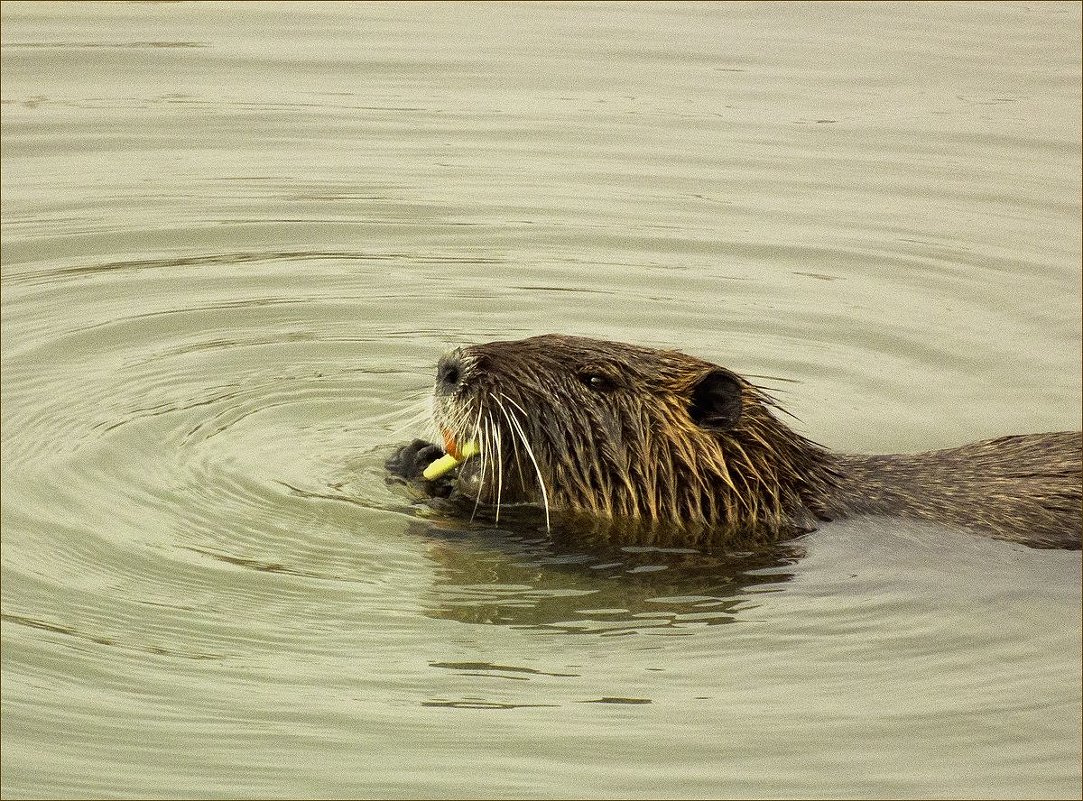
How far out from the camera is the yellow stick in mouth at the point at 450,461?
5508 mm

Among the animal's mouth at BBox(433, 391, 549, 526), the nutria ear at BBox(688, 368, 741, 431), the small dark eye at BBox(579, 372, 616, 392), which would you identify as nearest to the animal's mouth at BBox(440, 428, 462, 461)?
the animal's mouth at BBox(433, 391, 549, 526)

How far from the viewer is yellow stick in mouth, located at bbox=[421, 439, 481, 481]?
5.51m

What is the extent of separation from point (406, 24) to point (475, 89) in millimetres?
1447

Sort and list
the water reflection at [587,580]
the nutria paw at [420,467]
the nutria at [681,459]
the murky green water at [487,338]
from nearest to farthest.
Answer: the murky green water at [487,338] → the water reflection at [587,580] → the nutria at [681,459] → the nutria paw at [420,467]

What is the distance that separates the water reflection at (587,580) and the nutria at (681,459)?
0.41ft

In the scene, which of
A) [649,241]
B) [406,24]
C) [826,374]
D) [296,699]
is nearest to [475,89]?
[406,24]

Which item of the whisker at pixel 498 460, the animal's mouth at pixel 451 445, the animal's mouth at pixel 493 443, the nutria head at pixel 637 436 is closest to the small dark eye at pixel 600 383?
the nutria head at pixel 637 436

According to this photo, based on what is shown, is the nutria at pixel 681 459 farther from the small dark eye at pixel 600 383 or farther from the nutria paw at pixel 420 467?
the nutria paw at pixel 420 467

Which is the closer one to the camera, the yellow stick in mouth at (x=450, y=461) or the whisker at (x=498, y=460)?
the whisker at (x=498, y=460)

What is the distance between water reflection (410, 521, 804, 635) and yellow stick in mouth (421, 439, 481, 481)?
0.16 meters

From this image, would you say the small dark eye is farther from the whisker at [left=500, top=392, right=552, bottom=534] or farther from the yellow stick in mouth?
the yellow stick in mouth

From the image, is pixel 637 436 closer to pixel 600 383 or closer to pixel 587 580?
pixel 600 383

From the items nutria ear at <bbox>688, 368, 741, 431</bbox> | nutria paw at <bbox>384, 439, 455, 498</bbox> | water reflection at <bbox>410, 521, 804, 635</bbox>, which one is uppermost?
nutria ear at <bbox>688, 368, 741, 431</bbox>

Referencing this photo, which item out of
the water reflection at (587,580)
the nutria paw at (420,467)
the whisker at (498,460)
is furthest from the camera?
the nutria paw at (420,467)
